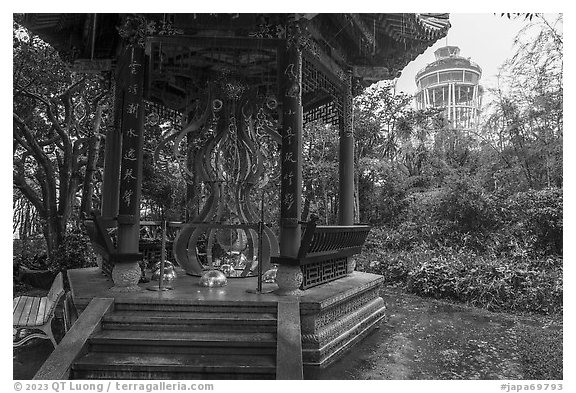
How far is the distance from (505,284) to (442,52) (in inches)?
2628

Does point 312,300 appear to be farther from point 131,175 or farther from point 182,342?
point 131,175

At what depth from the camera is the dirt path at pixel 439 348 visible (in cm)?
524

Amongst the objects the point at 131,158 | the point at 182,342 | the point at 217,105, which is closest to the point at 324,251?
the point at 182,342

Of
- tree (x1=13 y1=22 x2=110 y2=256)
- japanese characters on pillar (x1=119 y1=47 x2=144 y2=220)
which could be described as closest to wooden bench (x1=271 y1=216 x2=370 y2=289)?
japanese characters on pillar (x1=119 y1=47 x2=144 y2=220)

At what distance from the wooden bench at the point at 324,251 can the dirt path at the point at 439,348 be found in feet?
3.94

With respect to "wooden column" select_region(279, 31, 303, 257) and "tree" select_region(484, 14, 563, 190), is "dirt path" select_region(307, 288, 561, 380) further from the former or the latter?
"tree" select_region(484, 14, 563, 190)

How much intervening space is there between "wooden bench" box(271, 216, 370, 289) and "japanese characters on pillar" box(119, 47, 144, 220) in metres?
2.25

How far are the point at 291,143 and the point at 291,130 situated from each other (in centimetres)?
19

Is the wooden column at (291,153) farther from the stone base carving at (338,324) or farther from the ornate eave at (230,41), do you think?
the stone base carving at (338,324)

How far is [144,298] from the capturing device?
5.42 metres

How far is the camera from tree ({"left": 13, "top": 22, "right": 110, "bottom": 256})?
1143 centimetres

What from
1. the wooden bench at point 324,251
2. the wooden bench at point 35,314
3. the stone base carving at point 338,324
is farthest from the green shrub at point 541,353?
the wooden bench at point 35,314

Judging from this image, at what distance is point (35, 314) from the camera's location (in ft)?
17.3

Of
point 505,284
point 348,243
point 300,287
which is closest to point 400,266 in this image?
point 505,284
